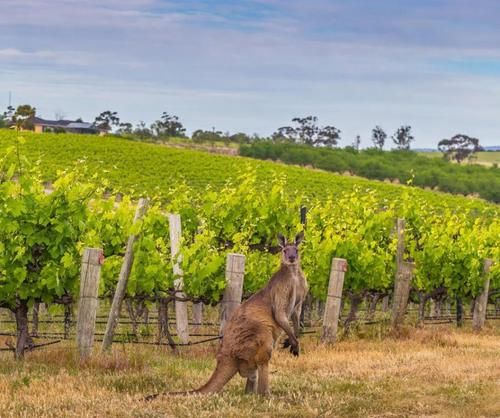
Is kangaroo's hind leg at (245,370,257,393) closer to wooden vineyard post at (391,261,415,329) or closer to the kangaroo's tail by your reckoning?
Answer: the kangaroo's tail

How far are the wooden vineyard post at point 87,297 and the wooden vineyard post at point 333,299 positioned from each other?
14.7 feet

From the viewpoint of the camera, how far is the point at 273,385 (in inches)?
418

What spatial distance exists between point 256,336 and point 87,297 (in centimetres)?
304

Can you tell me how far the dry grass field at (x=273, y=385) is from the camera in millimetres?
9172

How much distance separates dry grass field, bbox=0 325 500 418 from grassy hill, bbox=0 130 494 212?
1792 inches

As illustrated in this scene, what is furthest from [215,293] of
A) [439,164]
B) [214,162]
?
[439,164]

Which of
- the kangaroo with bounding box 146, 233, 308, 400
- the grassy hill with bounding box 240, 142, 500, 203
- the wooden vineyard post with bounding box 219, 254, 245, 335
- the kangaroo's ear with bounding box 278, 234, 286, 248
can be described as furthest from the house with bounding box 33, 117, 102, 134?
the kangaroo with bounding box 146, 233, 308, 400

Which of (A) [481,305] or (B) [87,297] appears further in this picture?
(A) [481,305]

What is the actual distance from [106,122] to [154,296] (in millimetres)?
118096

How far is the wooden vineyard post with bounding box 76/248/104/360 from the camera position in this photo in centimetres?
1173

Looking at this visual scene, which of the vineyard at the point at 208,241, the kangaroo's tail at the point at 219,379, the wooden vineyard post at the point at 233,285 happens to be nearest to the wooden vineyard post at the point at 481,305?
the vineyard at the point at 208,241

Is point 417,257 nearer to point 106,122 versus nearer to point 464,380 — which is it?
point 464,380

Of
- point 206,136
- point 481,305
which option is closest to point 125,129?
point 206,136

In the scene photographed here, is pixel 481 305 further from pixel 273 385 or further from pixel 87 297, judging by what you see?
pixel 87 297
